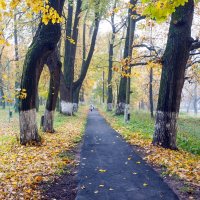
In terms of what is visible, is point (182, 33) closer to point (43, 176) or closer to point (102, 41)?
point (43, 176)

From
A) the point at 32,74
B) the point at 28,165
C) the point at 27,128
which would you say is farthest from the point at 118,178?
the point at 32,74

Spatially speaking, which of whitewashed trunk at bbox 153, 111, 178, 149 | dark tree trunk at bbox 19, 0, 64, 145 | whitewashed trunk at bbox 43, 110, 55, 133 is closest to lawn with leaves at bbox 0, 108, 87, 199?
dark tree trunk at bbox 19, 0, 64, 145

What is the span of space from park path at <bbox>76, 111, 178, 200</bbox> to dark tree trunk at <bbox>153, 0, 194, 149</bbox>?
5.44ft

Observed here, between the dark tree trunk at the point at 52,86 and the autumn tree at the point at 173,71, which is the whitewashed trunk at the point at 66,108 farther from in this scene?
the autumn tree at the point at 173,71

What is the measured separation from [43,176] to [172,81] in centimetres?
640

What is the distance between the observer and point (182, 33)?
1147 cm

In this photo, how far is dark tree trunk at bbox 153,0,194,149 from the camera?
451 inches

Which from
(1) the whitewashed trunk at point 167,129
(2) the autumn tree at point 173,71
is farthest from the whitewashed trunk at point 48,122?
(1) the whitewashed trunk at point 167,129

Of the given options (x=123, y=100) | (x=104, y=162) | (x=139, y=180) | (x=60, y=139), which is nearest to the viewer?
(x=139, y=180)

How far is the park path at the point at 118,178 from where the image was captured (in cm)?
635

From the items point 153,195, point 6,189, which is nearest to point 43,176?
point 6,189

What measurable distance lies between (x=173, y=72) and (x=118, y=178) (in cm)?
556

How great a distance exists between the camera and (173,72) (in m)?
11.5

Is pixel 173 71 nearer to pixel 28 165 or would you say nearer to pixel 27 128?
pixel 27 128
